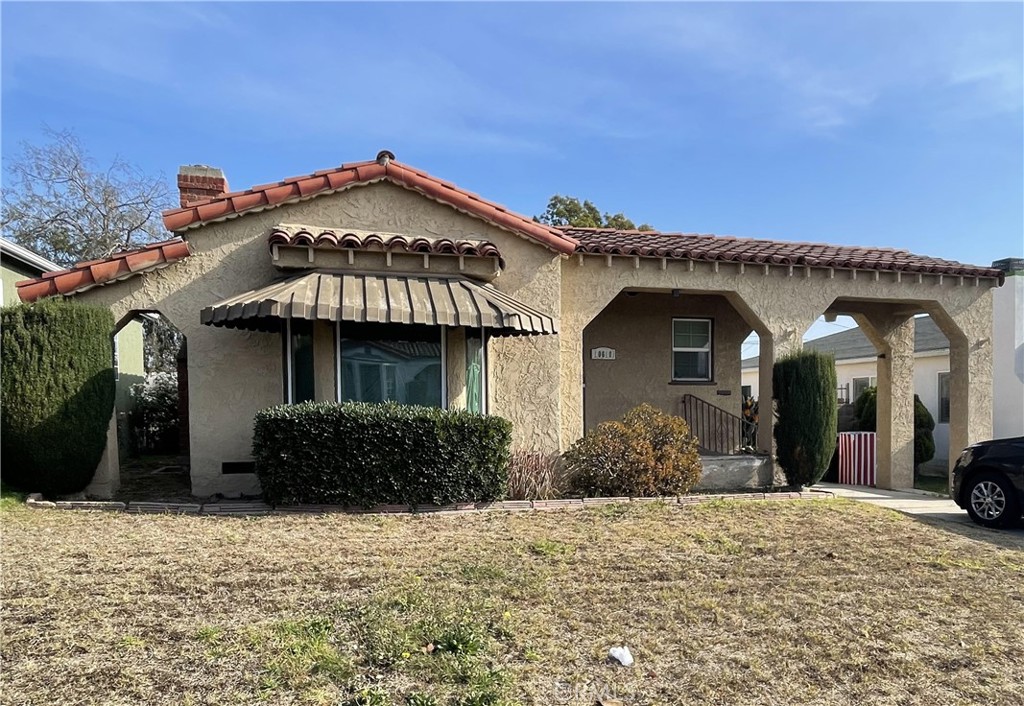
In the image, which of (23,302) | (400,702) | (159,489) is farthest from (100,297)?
(400,702)

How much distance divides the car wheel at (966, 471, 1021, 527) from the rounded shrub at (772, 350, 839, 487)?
2.00 m

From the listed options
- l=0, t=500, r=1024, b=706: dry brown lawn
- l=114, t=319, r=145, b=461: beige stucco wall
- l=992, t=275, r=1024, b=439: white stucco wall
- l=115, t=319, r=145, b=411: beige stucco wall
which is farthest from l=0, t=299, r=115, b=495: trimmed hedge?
l=992, t=275, r=1024, b=439: white stucco wall

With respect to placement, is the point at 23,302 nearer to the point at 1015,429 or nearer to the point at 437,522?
the point at 437,522

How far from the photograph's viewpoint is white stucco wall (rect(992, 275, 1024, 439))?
16.5 m

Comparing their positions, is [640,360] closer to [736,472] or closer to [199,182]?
[736,472]

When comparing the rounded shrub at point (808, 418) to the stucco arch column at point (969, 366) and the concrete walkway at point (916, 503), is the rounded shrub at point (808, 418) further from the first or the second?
the stucco arch column at point (969, 366)

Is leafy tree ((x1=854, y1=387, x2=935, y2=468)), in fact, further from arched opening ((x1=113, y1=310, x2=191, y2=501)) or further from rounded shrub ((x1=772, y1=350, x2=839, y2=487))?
arched opening ((x1=113, y1=310, x2=191, y2=501))

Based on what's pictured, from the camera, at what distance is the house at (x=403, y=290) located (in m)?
8.49

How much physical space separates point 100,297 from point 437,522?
19.0 feet

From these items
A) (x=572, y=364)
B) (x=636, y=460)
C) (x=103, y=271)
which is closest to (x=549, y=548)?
(x=636, y=460)

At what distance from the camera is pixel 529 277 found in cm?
995

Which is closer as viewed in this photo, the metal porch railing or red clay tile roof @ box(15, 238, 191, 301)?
red clay tile roof @ box(15, 238, 191, 301)

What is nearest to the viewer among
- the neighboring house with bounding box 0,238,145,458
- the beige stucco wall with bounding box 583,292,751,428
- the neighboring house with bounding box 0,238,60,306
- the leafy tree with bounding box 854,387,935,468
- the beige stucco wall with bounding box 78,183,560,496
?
A: the beige stucco wall with bounding box 78,183,560,496

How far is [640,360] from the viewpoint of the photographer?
1320cm
